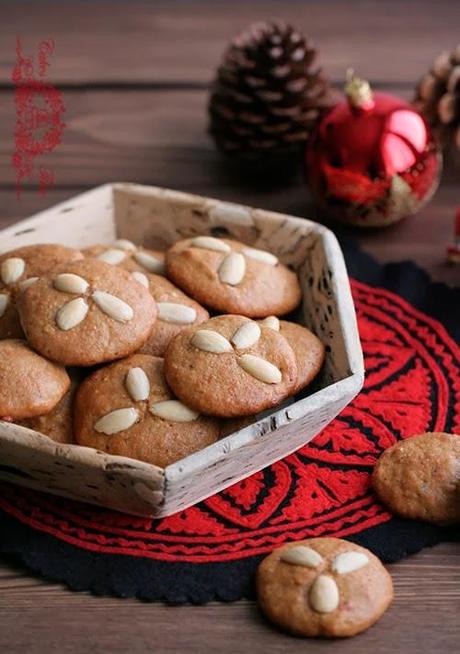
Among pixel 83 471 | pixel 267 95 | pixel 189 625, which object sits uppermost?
pixel 267 95

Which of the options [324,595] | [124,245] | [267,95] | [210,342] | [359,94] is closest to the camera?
[324,595]

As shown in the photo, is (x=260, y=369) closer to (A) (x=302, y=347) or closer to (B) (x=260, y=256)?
(A) (x=302, y=347)

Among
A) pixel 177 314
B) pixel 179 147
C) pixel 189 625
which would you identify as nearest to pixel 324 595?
pixel 189 625

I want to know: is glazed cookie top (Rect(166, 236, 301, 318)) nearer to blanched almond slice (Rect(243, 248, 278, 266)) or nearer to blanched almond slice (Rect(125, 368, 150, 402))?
blanched almond slice (Rect(243, 248, 278, 266))

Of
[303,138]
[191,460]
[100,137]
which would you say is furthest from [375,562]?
[100,137]

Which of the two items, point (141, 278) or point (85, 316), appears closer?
point (85, 316)

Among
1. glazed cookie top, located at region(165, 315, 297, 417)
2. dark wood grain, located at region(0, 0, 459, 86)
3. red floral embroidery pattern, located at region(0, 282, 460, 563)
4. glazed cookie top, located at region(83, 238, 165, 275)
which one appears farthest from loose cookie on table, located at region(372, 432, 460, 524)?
dark wood grain, located at region(0, 0, 459, 86)

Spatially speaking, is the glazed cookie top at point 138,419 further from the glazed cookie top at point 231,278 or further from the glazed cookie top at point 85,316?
the glazed cookie top at point 231,278
